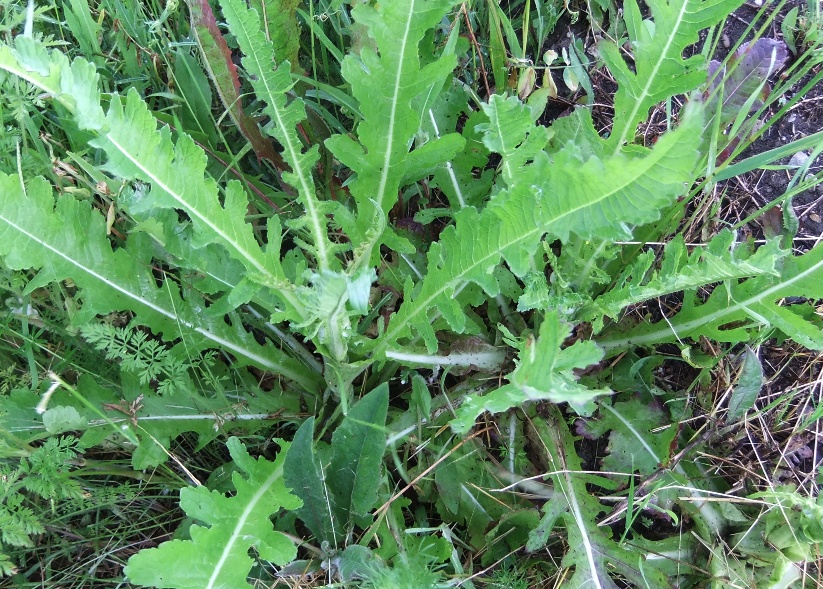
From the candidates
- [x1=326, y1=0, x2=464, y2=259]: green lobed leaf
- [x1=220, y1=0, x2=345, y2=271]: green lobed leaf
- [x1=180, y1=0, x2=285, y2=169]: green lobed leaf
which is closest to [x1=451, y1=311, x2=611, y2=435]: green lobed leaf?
[x1=326, y1=0, x2=464, y2=259]: green lobed leaf

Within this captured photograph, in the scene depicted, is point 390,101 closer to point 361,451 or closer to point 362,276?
point 362,276

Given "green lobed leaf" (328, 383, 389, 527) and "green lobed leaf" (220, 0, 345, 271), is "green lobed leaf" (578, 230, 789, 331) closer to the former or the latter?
"green lobed leaf" (328, 383, 389, 527)

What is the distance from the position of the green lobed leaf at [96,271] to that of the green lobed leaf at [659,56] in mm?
1146

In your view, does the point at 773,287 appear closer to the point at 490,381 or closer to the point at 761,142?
the point at 761,142

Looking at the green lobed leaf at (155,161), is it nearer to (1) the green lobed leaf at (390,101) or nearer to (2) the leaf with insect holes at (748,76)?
(1) the green lobed leaf at (390,101)

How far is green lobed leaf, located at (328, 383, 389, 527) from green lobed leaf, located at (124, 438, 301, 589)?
150 mm

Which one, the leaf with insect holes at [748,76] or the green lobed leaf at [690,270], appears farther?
the leaf with insect holes at [748,76]

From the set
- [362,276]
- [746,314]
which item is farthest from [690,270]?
[362,276]

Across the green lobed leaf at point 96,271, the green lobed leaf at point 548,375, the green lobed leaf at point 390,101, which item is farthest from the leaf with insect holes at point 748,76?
the green lobed leaf at point 96,271

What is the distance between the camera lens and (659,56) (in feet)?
4.61

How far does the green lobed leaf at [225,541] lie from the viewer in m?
1.23

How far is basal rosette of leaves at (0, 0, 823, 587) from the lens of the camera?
47.8 inches

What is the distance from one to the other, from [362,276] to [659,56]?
0.88 metres

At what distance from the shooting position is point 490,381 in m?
1.81
